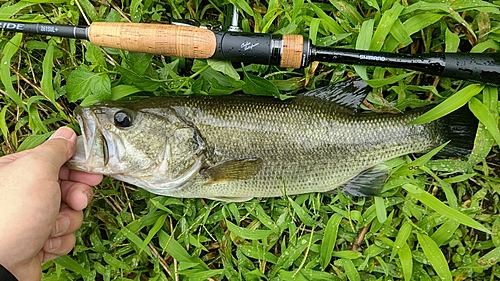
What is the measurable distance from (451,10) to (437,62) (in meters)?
0.53

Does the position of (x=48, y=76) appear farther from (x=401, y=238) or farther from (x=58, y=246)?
(x=401, y=238)

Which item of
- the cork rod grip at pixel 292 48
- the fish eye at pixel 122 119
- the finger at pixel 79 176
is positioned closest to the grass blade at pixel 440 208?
the cork rod grip at pixel 292 48

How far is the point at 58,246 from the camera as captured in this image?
303 cm

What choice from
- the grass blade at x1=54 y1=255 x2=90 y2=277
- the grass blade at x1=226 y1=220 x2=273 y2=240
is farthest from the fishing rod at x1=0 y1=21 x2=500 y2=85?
the grass blade at x1=54 y1=255 x2=90 y2=277

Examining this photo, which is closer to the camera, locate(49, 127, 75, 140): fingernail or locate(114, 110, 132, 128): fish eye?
locate(114, 110, 132, 128): fish eye

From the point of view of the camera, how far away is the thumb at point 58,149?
8.55 feet

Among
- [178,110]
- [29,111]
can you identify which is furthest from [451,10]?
[29,111]

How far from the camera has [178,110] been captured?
287 cm

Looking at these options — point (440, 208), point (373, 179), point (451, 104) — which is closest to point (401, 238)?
point (440, 208)

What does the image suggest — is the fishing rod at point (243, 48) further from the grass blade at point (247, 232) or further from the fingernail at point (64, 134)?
A: the grass blade at point (247, 232)

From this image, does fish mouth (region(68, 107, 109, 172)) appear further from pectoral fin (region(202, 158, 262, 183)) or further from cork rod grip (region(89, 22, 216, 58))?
pectoral fin (region(202, 158, 262, 183))

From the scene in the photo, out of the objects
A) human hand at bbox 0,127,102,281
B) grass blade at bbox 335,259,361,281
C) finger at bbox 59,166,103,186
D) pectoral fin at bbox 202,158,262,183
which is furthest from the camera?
grass blade at bbox 335,259,361,281

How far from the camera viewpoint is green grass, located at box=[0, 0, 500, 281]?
3020mm

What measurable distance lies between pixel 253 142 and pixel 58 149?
122 cm
